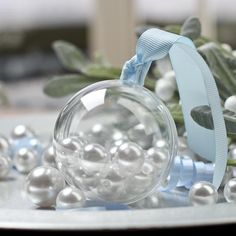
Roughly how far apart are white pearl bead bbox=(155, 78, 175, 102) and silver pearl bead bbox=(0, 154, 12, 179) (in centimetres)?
13

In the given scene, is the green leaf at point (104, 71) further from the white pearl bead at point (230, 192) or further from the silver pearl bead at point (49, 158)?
the white pearl bead at point (230, 192)

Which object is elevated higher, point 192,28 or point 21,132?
point 192,28

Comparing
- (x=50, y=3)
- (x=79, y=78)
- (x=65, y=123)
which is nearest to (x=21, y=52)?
(x=50, y=3)

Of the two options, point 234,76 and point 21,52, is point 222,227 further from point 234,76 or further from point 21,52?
point 21,52

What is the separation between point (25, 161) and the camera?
52 cm

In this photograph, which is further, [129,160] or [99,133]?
[99,133]

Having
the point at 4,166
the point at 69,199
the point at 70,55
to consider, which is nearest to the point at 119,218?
the point at 69,199

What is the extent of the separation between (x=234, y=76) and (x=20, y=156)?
0.18 m

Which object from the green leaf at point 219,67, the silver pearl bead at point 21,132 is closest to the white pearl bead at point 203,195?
the green leaf at point 219,67

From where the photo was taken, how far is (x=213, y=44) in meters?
0.49

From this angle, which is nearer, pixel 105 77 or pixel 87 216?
pixel 87 216

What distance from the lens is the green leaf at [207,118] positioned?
1.40ft

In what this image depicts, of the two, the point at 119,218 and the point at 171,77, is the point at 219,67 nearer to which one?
the point at 171,77

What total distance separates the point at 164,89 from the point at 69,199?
17 cm
